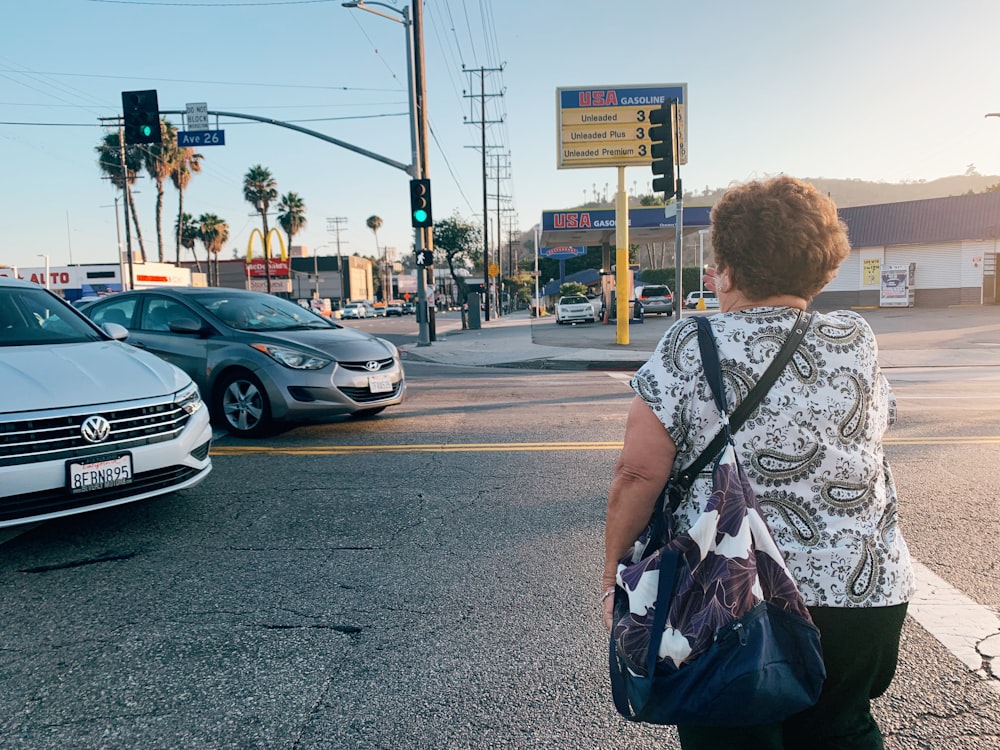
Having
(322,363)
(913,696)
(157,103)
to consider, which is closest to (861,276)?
(157,103)

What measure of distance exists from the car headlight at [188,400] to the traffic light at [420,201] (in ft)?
55.3

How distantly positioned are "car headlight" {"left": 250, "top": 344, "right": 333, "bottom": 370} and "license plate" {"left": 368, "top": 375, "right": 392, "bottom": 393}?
49cm

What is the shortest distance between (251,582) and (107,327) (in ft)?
9.58

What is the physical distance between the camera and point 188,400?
4.95m

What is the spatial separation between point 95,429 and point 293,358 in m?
3.17

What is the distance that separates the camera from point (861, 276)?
39.3 m

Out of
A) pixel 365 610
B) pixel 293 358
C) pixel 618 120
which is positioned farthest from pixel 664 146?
pixel 365 610

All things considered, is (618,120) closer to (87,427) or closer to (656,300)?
(656,300)

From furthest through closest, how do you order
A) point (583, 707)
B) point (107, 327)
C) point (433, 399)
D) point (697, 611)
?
point (433, 399)
point (107, 327)
point (583, 707)
point (697, 611)

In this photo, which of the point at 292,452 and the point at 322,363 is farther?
the point at 322,363

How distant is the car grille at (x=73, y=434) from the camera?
3922 millimetres

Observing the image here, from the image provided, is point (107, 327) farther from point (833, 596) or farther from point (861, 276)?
point (861, 276)

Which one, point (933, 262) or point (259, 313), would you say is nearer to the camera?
point (259, 313)

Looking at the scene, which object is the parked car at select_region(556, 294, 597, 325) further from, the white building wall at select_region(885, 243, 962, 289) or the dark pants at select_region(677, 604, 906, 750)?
the dark pants at select_region(677, 604, 906, 750)
